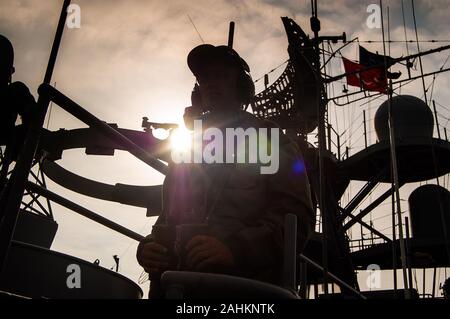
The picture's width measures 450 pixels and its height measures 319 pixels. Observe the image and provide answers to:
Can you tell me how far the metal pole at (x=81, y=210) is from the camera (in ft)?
7.38

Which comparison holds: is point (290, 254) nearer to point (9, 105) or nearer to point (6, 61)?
point (9, 105)

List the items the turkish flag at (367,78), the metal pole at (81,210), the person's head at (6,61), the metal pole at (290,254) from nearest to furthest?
1. the metal pole at (290,254)
2. the metal pole at (81,210)
3. the person's head at (6,61)
4. the turkish flag at (367,78)

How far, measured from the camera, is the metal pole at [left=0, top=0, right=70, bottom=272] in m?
1.50

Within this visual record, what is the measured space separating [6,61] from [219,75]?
138 cm

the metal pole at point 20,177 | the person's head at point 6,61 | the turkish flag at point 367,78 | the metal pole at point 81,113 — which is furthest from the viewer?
the turkish flag at point 367,78

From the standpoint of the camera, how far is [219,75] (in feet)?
7.73

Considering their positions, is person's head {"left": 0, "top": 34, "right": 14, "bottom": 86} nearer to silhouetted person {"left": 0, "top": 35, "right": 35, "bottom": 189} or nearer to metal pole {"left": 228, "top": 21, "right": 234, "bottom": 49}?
silhouetted person {"left": 0, "top": 35, "right": 35, "bottom": 189}

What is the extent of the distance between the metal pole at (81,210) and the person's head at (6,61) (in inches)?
26.2

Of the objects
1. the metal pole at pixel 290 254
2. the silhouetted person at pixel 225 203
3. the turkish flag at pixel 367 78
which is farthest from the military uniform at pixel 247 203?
the turkish flag at pixel 367 78

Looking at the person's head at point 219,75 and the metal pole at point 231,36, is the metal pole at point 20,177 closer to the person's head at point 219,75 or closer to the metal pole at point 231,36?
the person's head at point 219,75

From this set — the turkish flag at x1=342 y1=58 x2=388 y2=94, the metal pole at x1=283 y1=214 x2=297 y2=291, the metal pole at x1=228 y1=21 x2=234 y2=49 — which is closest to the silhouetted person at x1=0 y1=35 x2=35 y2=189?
the metal pole at x1=228 y1=21 x2=234 y2=49

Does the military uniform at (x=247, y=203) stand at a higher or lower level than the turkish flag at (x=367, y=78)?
lower
